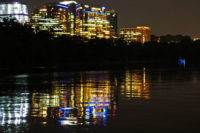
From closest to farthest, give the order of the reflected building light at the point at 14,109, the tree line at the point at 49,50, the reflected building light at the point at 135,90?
the reflected building light at the point at 14,109 → the reflected building light at the point at 135,90 → the tree line at the point at 49,50

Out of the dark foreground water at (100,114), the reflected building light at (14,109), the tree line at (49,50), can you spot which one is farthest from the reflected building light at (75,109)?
the tree line at (49,50)

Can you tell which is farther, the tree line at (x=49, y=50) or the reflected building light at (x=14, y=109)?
the tree line at (x=49, y=50)

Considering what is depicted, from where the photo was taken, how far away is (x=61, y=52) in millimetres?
113500

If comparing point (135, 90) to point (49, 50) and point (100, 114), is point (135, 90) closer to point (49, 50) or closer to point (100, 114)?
point (100, 114)

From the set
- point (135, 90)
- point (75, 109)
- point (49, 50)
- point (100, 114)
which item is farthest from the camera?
point (49, 50)

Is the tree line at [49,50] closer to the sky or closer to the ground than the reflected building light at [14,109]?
closer to the sky

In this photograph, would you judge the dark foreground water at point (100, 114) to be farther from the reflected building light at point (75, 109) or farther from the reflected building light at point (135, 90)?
the reflected building light at point (135, 90)

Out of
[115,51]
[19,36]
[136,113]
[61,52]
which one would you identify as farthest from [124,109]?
[115,51]

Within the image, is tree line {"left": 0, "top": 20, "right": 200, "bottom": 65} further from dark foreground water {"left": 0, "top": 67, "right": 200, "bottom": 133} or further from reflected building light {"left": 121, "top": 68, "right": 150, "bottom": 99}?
dark foreground water {"left": 0, "top": 67, "right": 200, "bottom": 133}

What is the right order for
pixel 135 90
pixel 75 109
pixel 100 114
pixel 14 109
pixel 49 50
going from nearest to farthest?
pixel 100 114 → pixel 75 109 → pixel 14 109 → pixel 135 90 → pixel 49 50

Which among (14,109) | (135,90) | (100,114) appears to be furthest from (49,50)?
(100,114)

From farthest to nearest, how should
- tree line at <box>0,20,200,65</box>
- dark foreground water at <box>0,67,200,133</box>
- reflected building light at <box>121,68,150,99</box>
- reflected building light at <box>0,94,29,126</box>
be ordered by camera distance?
tree line at <box>0,20,200,65</box> → reflected building light at <box>121,68,150,99</box> → reflected building light at <box>0,94,29,126</box> → dark foreground water at <box>0,67,200,133</box>

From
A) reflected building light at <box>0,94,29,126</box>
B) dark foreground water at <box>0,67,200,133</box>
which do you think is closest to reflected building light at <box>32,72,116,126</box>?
dark foreground water at <box>0,67,200,133</box>

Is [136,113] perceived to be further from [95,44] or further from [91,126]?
[95,44]
